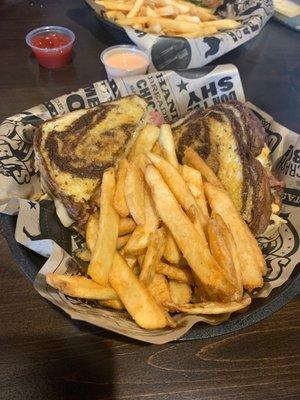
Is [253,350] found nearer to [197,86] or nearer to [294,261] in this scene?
[294,261]

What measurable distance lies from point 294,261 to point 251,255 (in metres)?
0.22

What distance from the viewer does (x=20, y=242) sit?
4.45 ft

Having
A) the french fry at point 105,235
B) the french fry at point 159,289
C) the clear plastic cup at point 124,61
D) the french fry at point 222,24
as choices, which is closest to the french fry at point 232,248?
the french fry at point 159,289

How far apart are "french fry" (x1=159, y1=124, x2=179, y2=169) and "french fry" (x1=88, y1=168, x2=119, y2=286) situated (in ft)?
0.68

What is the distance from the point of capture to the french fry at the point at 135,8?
2.56 metres

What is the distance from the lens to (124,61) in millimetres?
2357

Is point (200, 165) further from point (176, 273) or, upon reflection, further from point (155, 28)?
point (155, 28)

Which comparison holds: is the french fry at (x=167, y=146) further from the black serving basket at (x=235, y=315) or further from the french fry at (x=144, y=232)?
the black serving basket at (x=235, y=315)

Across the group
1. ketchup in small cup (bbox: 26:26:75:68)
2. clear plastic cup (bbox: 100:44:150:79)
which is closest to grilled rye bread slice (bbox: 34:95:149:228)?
clear plastic cup (bbox: 100:44:150:79)

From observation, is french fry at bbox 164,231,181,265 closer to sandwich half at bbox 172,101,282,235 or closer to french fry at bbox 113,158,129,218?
french fry at bbox 113,158,129,218

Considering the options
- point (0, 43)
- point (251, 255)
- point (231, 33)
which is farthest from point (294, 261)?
point (0, 43)

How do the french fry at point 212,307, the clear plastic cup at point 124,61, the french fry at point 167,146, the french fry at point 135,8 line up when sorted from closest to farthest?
1. the french fry at point 212,307
2. the french fry at point 167,146
3. the clear plastic cup at point 124,61
4. the french fry at point 135,8

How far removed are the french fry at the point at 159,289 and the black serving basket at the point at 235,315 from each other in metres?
0.12

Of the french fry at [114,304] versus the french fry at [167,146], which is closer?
the french fry at [114,304]
